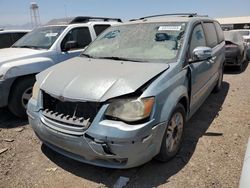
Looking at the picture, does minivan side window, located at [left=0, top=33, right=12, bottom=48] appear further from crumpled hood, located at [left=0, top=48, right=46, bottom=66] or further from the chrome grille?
the chrome grille

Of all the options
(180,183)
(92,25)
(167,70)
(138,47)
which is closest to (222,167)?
(180,183)

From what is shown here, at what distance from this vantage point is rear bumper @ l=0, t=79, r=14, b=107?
14.9 feet

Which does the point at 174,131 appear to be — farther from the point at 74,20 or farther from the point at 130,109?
the point at 74,20

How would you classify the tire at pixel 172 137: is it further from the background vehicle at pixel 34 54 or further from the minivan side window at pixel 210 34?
the background vehicle at pixel 34 54

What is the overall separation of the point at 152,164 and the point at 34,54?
322 cm

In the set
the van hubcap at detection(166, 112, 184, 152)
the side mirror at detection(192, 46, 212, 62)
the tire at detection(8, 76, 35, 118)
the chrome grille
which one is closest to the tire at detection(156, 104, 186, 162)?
the van hubcap at detection(166, 112, 184, 152)

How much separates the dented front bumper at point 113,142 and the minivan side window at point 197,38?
1517 millimetres

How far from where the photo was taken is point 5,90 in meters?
4.61

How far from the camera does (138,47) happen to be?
383 centimetres

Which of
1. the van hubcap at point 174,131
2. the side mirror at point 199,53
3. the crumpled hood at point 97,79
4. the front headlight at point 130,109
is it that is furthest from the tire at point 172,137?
the side mirror at point 199,53

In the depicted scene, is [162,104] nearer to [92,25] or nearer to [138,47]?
[138,47]

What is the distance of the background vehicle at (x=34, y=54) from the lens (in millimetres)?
4664

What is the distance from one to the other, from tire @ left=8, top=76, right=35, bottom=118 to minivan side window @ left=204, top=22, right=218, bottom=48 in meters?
3.31

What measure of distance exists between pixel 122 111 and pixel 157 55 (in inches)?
46.3
